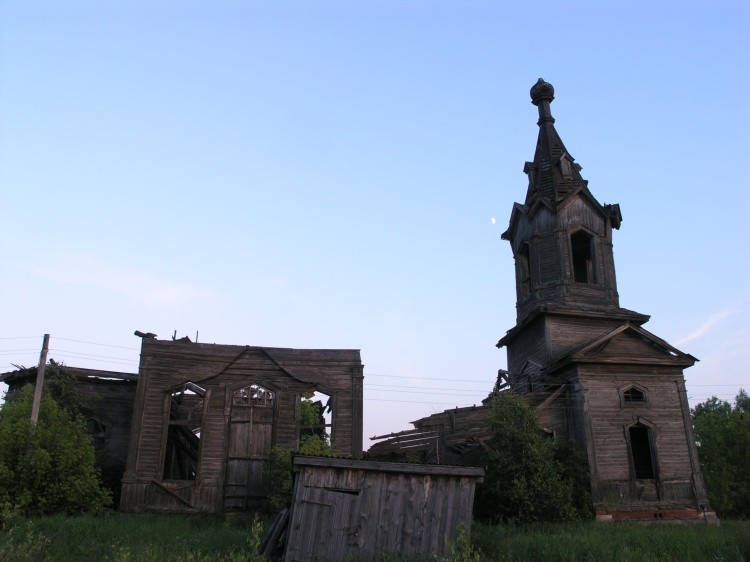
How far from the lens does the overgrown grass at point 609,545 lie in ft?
45.2

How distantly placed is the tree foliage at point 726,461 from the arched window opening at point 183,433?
27649 millimetres

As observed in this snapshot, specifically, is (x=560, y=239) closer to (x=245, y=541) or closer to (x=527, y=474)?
(x=527, y=474)

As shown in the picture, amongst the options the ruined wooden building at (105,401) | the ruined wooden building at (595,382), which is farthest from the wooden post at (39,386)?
the ruined wooden building at (595,382)

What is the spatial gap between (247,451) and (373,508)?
29.3ft

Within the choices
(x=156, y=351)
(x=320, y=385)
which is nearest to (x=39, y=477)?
(x=156, y=351)

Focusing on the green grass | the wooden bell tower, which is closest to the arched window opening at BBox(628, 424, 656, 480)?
the wooden bell tower

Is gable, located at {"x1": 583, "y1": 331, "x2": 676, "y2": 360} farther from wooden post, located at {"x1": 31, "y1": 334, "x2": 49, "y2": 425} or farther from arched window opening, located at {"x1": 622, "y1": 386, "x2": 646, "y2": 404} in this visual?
wooden post, located at {"x1": 31, "y1": 334, "x2": 49, "y2": 425}

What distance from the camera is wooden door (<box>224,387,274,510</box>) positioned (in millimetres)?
20938

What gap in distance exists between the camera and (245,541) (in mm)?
15570

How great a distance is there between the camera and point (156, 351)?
870 inches

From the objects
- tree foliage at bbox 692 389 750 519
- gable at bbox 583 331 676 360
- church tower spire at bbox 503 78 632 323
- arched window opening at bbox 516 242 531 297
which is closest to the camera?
gable at bbox 583 331 676 360

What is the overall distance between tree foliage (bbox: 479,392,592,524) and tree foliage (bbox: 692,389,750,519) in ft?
53.3

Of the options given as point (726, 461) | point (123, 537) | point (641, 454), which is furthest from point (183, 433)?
point (726, 461)

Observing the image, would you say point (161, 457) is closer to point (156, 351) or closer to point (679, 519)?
point (156, 351)
